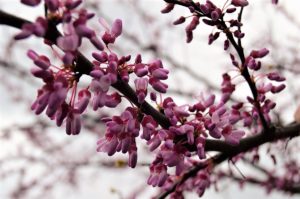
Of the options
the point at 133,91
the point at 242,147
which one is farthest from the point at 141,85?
the point at 242,147

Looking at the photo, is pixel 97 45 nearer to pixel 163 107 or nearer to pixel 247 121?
pixel 163 107

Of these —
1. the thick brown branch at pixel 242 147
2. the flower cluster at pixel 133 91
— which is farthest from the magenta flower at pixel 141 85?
the thick brown branch at pixel 242 147

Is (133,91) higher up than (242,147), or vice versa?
(133,91)

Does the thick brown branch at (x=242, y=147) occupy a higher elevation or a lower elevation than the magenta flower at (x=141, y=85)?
lower

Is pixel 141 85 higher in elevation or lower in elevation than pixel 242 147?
higher

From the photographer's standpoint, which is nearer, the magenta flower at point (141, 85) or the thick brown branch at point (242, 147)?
the magenta flower at point (141, 85)

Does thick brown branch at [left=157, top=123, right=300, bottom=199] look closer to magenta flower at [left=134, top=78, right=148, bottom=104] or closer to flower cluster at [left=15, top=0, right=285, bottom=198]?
flower cluster at [left=15, top=0, right=285, bottom=198]

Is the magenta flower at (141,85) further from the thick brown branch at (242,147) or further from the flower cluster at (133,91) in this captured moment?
the thick brown branch at (242,147)

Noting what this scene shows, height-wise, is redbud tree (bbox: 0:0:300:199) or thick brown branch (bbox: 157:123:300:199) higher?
redbud tree (bbox: 0:0:300:199)

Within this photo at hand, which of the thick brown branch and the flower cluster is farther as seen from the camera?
the thick brown branch

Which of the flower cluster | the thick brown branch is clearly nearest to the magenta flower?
the flower cluster

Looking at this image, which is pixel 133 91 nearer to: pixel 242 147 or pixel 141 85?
pixel 141 85

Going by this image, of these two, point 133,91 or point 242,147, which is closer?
point 133,91
